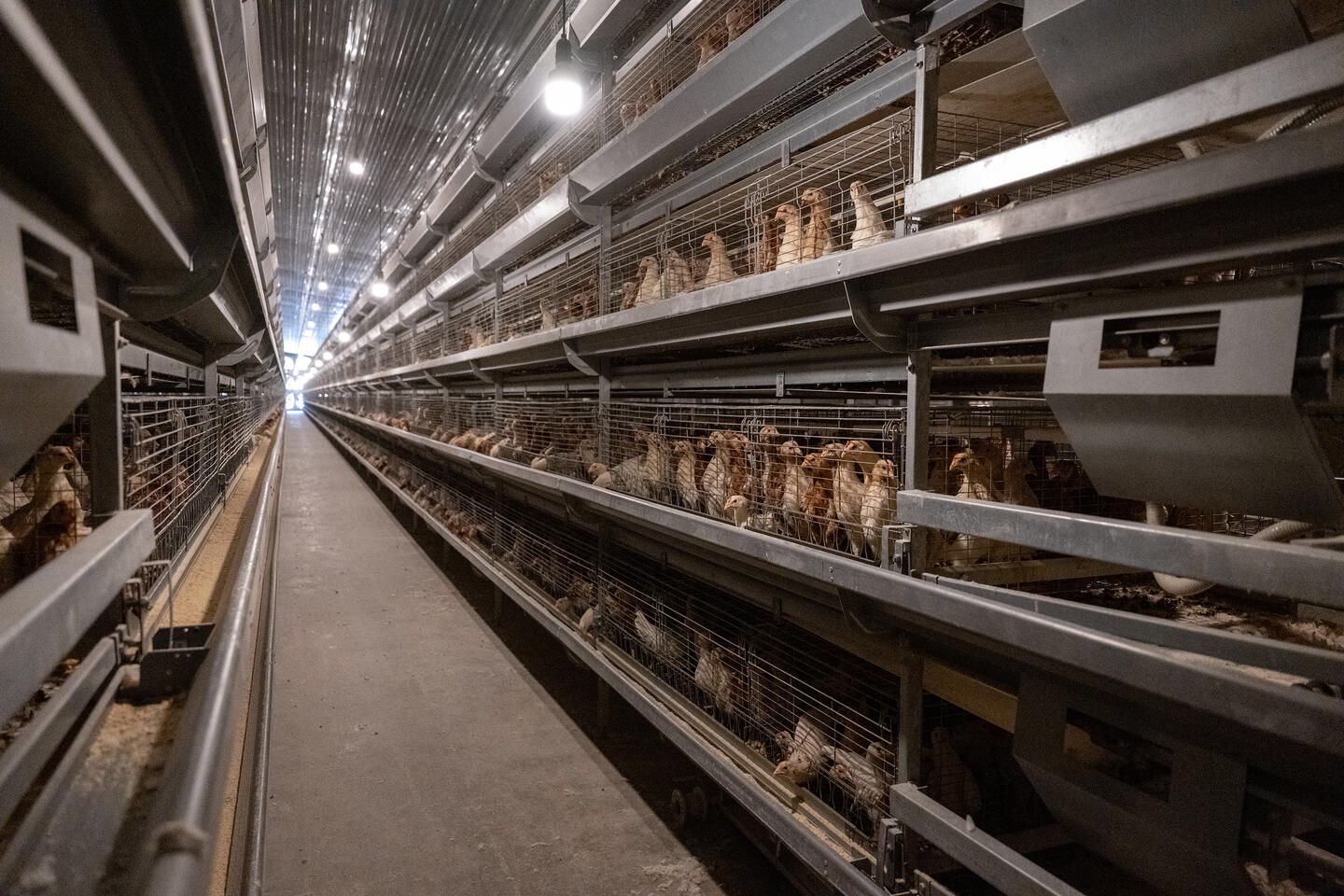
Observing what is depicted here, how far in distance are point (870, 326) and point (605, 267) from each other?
1813 millimetres

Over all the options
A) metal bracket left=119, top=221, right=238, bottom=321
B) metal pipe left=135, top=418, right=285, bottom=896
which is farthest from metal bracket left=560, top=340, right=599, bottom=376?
metal pipe left=135, top=418, right=285, bottom=896

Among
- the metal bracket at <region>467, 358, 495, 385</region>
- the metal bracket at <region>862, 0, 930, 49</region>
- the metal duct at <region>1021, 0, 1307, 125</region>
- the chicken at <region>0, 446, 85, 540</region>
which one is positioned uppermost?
the metal bracket at <region>862, 0, 930, 49</region>

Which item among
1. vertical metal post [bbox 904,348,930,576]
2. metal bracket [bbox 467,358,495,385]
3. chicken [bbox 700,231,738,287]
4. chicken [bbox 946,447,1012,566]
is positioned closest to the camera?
vertical metal post [bbox 904,348,930,576]

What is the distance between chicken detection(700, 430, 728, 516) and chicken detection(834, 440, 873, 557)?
1.64 feet

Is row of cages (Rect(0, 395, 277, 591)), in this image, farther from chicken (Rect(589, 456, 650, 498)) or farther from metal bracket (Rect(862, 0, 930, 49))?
metal bracket (Rect(862, 0, 930, 49))

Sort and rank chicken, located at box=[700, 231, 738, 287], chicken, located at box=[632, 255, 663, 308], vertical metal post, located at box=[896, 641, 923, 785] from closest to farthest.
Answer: vertical metal post, located at box=[896, 641, 923, 785]
chicken, located at box=[700, 231, 738, 287]
chicken, located at box=[632, 255, 663, 308]

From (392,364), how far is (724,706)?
8502 millimetres

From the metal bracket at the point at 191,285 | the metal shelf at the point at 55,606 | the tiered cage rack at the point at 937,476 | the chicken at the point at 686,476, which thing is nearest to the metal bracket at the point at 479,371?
the tiered cage rack at the point at 937,476

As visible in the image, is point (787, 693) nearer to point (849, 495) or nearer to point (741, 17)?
point (849, 495)

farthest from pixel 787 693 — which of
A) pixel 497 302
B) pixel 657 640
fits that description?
pixel 497 302

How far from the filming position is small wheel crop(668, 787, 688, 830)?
2.44m

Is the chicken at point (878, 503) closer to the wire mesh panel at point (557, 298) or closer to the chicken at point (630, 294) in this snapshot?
the chicken at point (630, 294)

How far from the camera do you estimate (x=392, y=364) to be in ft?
31.3

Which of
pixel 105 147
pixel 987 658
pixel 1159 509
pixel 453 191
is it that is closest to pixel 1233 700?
pixel 987 658
